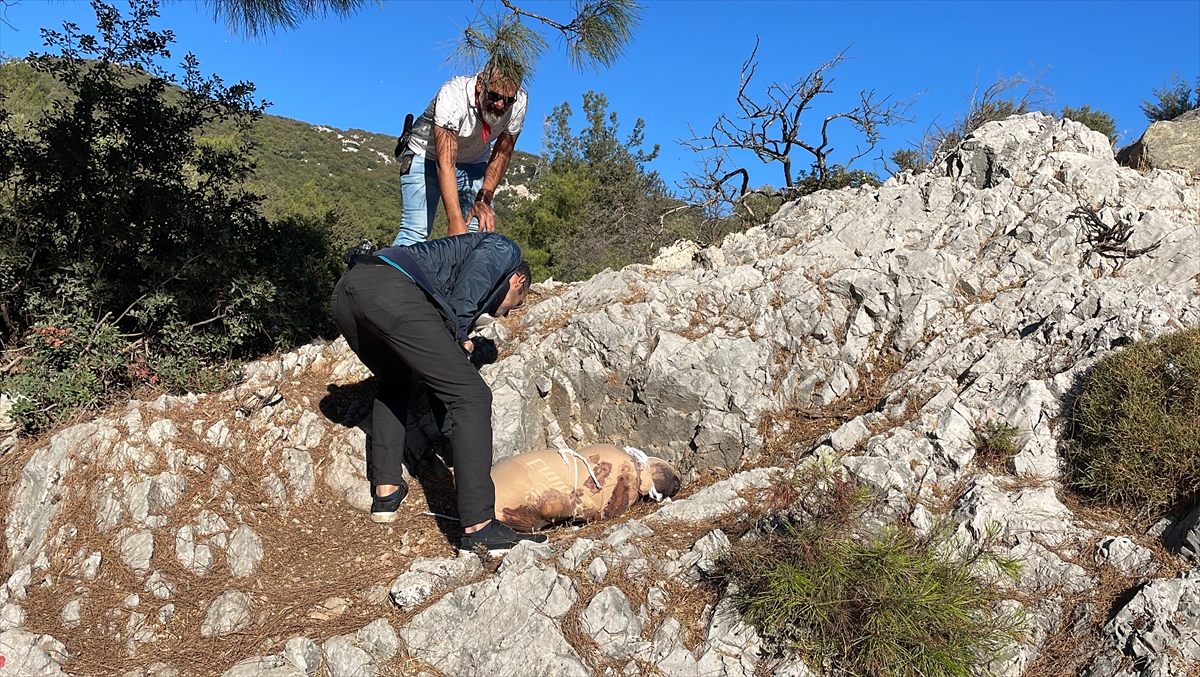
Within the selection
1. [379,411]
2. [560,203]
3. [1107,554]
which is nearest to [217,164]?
[379,411]

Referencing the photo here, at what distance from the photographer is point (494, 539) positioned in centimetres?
369

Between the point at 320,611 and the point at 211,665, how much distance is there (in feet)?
1.66

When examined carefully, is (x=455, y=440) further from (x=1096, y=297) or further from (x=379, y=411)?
(x=1096, y=297)

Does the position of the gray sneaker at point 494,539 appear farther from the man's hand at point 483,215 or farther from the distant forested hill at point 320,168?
the distant forested hill at point 320,168

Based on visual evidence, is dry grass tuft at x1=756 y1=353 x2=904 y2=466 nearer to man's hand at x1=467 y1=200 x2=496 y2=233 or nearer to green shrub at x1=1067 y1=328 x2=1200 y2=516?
green shrub at x1=1067 y1=328 x2=1200 y2=516

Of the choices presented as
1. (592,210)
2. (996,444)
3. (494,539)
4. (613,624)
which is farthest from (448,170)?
(592,210)

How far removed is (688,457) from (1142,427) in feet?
8.61

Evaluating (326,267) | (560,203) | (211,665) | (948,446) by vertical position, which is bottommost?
(211,665)

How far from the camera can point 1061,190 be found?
5926mm

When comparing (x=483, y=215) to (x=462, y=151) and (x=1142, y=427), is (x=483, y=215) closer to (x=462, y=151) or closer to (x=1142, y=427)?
(x=462, y=151)

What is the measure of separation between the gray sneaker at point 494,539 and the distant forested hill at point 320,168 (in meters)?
8.82

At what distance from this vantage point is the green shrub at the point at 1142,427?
10.8 ft

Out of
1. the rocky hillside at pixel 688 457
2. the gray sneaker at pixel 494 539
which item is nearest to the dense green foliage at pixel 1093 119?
the rocky hillside at pixel 688 457

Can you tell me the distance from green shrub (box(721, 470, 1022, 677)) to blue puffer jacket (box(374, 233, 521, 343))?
79.9 inches
